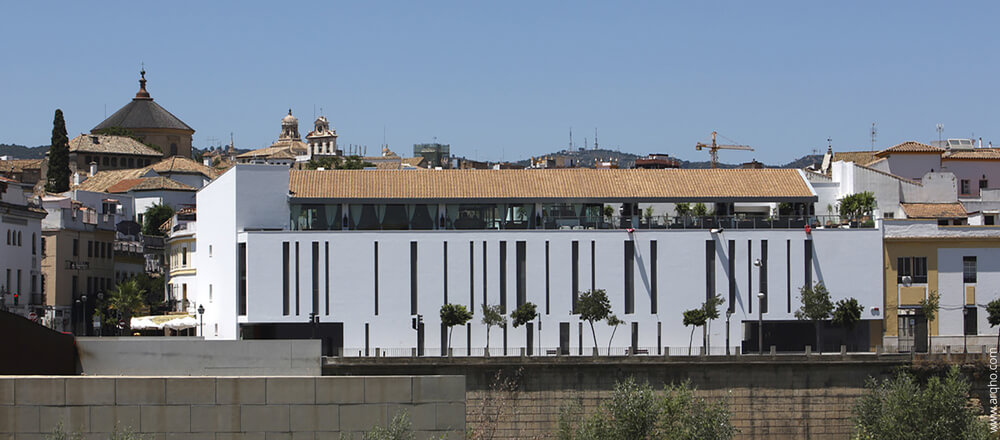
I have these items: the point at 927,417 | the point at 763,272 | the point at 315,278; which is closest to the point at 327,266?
the point at 315,278

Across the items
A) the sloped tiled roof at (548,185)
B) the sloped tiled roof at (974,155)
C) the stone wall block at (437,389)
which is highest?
the sloped tiled roof at (974,155)

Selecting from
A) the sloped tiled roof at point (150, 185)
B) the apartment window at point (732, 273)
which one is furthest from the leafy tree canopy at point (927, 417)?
the sloped tiled roof at point (150, 185)

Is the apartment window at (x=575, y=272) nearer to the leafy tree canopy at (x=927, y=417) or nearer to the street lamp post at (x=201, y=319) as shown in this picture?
the street lamp post at (x=201, y=319)

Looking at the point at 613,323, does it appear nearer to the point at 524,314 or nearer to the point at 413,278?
the point at 524,314

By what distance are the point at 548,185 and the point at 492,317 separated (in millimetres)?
9112

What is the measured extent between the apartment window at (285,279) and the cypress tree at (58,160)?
6505 centimetres

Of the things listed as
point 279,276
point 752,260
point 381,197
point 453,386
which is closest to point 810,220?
point 752,260

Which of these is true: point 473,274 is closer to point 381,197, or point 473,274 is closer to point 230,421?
point 381,197

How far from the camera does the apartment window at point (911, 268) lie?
78.2 metres

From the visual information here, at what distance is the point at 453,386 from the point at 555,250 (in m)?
46.6

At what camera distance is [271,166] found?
7919 centimetres

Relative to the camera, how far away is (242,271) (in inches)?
3051

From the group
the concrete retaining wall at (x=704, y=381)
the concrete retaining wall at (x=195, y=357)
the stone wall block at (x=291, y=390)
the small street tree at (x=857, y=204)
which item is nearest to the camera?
the stone wall block at (x=291, y=390)

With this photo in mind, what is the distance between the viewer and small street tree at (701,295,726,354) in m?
75.9
